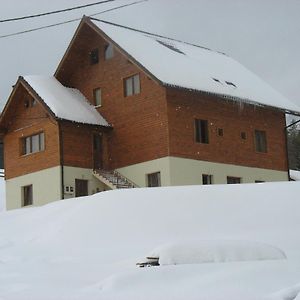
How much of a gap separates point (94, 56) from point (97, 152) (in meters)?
5.26

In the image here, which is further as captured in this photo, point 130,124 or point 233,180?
point 233,180

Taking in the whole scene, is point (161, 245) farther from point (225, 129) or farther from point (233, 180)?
point (225, 129)

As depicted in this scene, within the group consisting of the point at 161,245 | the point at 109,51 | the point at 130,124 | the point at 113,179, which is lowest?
the point at 161,245

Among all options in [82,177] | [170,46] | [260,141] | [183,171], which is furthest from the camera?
[170,46]

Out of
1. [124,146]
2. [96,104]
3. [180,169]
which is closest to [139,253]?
[180,169]

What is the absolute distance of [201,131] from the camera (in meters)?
29.5

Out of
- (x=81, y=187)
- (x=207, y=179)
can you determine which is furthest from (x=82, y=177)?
(x=207, y=179)

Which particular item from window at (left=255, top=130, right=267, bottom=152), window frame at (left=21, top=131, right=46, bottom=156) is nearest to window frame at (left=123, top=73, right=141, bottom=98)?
window frame at (left=21, top=131, right=46, bottom=156)

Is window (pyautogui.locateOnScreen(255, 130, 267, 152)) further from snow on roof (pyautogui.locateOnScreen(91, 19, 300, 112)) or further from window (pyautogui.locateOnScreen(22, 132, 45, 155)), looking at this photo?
window (pyautogui.locateOnScreen(22, 132, 45, 155))

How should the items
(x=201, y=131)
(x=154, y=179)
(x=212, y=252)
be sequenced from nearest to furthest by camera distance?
1. (x=212, y=252)
2. (x=154, y=179)
3. (x=201, y=131)

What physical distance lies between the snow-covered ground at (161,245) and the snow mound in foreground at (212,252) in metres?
0.02

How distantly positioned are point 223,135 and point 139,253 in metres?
16.5

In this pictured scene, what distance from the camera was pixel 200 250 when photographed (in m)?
10.0

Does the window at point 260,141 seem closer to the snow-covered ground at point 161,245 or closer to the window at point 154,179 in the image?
the window at point 154,179
